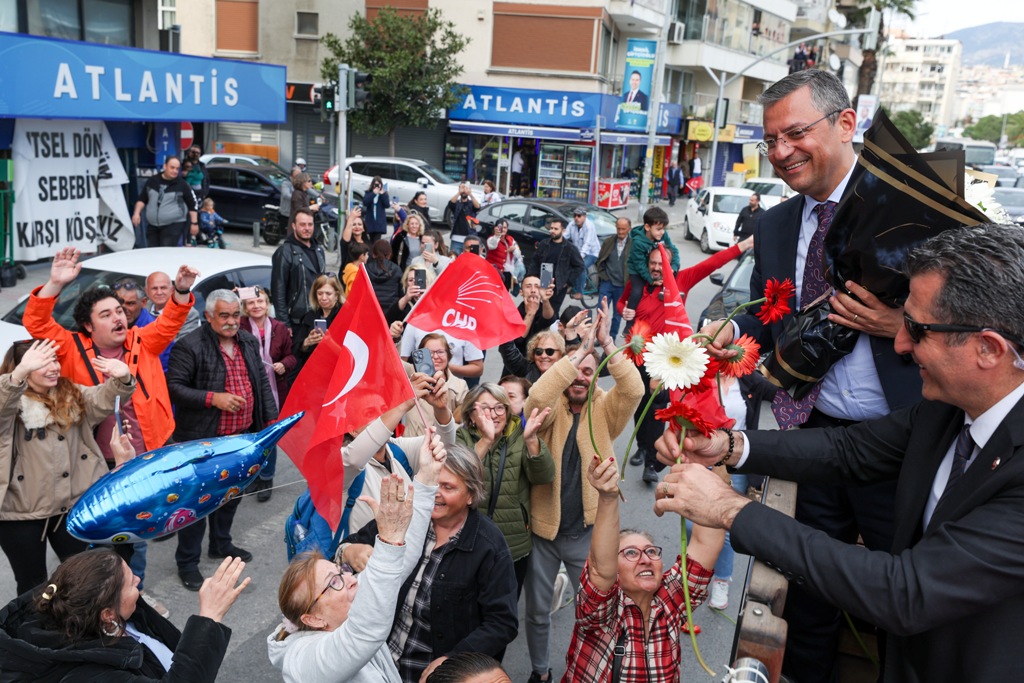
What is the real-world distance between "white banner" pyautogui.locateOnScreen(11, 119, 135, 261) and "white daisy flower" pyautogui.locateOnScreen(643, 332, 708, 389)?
12.3 meters

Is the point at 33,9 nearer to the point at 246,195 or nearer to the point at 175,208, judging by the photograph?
the point at 175,208

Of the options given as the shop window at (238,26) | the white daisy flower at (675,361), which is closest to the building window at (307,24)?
the shop window at (238,26)

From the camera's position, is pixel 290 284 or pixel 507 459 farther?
pixel 290 284

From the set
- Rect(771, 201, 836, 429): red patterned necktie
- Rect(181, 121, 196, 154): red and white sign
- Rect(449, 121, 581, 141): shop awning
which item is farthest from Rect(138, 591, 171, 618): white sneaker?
Rect(449, 121, 581, 141): shop awning

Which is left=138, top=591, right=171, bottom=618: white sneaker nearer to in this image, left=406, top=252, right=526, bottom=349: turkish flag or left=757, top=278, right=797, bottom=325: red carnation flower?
left=406, top=252, right=526, bottom=349: turkish flag

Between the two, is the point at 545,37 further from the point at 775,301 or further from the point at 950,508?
the point at 950,508

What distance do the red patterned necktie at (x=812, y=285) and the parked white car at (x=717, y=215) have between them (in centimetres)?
1967

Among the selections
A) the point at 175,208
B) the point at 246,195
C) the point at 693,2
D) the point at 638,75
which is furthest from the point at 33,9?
the point at 693,2

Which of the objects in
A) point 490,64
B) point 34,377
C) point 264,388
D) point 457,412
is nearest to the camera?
point 34,377

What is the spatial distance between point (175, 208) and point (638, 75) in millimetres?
19438

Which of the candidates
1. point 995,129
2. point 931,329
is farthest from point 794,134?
point 995,129

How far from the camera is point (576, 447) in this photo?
16.5 ft

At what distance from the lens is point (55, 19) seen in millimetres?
13641

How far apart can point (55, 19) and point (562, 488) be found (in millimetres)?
12704
